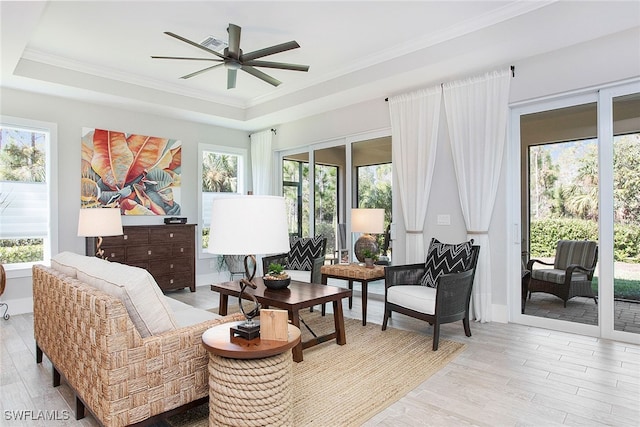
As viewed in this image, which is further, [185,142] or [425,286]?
[185,142]

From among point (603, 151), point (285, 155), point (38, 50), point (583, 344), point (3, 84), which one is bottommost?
point (583, 344)

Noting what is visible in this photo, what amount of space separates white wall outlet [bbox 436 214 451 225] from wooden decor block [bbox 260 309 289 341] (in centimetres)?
315

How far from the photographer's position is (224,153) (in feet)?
22.8

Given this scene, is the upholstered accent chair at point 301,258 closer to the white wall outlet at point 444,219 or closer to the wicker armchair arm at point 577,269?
the white wall outlet at point 444,219

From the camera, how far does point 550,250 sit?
3949 mm

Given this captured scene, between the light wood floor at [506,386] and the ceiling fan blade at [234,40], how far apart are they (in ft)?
9.72

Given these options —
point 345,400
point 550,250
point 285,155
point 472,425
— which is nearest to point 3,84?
point 285,155

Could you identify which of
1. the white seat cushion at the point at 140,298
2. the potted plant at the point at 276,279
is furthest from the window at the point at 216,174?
the white seat cushion at the point at 140,298

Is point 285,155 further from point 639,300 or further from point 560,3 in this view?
point 639,300

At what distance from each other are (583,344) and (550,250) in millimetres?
970

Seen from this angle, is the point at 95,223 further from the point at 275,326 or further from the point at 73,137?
the point at 275,326

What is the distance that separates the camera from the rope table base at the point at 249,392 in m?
1.81

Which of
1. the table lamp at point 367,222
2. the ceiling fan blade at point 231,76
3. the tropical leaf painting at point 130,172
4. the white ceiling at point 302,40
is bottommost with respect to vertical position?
the table lamp at point 367,222

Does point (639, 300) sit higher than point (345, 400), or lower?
higher
